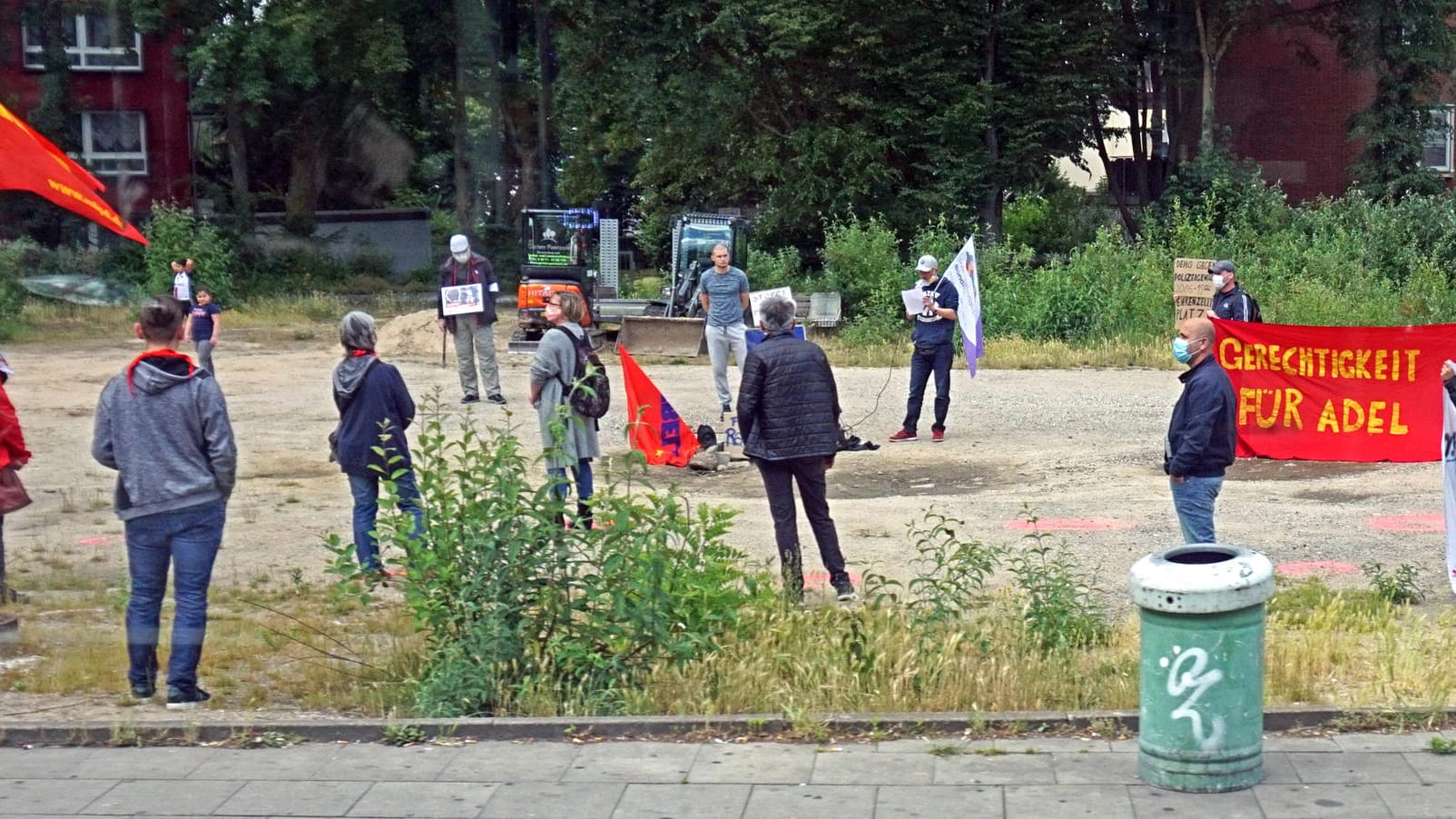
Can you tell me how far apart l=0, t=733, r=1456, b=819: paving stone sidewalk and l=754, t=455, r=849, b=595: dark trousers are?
87.9 inches

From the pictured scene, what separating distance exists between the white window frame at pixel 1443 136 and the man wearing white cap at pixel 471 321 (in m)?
26.2

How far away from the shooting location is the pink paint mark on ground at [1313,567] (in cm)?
901

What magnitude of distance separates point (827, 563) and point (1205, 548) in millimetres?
2921

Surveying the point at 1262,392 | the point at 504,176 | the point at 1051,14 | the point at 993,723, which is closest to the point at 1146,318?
the point at 1262,392

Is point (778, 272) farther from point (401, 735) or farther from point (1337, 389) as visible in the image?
point (401, 735)

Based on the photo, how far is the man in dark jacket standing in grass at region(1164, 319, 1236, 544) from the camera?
7406 mm

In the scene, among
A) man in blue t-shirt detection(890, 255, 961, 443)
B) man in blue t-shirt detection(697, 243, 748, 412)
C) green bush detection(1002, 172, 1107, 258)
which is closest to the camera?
man in blue t-shirt detection(890, 255, 961, 443)

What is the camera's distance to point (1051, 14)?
117ft

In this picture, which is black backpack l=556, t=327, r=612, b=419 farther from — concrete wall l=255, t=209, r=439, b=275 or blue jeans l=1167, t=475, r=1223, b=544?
concrete wall l=255, t=209, r=439, b=275

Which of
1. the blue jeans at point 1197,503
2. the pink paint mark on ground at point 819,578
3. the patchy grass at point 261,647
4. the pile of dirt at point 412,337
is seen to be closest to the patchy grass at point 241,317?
the pile of dirt at point 412,337

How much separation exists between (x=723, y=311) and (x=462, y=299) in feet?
10.4

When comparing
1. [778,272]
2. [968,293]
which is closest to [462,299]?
[968,293]

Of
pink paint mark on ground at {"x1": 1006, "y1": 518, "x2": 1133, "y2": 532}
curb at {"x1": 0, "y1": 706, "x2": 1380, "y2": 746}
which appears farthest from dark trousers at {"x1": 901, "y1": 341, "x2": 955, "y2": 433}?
curb at {"x1": 0, "y1": 706, "x2": 1380, "y2": 746}

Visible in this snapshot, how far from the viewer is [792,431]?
26.5 feet
